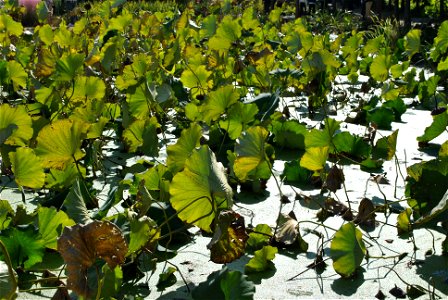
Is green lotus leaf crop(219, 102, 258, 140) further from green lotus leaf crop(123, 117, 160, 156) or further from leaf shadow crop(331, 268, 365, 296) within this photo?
leaf shadow crop(331, 268, 365, 296)

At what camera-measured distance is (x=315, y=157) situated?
1784 mm

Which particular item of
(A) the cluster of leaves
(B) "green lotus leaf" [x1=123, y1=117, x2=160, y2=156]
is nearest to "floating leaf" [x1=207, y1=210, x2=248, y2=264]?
(A) the cluster of leaves

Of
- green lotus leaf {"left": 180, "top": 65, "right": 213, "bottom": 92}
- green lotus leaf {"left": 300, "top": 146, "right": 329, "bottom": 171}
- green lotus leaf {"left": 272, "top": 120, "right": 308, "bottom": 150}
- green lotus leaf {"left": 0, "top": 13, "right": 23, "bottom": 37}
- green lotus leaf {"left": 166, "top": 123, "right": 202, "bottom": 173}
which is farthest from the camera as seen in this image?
green lotus leaf {"left": 0, "top": 13, "right": 23, "bottom": 37}

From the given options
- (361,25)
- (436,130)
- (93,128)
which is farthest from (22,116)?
(361,25)

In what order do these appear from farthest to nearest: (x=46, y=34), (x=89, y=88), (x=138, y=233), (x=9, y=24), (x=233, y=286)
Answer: (x=9, y=24) → (x=46, y=34) → (x=89, y=88) → (x=138, y=233) → (x=233, y=286)

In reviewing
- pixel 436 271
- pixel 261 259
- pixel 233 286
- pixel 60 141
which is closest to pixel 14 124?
pixel 60 141

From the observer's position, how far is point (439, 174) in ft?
5.16

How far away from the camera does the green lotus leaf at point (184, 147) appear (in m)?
1.67

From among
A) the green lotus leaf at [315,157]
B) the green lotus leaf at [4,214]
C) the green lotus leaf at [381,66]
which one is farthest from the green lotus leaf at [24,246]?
the green lotus leaf at [381,66]

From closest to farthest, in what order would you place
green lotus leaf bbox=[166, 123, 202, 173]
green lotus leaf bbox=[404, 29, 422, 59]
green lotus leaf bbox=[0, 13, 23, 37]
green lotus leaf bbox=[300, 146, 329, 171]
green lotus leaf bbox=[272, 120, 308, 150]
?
green lotus leaf bbox=[166, 123, 202, 173], green lotus leaf bbox=[300, 146, 329, 171], green lotus leaf bbox=[272, 120, 308, 150], green lotus leaf bbox=[404, 29, 422, 59], green lotus leaf bbox=[0, 13, 23, 37]

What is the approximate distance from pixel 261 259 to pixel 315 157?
0.39m

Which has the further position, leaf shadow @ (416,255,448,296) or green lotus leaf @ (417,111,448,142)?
green lotus leaf @ (417,111,448,142)

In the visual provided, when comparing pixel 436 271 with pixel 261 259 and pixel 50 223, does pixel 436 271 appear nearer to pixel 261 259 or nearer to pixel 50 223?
pixel 261 259

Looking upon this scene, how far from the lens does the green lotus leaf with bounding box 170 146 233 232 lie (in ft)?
4.31
